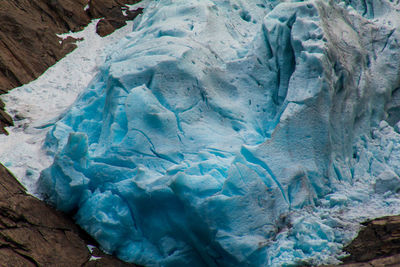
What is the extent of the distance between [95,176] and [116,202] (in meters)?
0.34

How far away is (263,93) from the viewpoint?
15.6ft

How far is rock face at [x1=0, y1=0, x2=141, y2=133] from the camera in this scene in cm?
599

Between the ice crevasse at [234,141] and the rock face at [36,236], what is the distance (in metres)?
0.15

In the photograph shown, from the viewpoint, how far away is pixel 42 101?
229 inches

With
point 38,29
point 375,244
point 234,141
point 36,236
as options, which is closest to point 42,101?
point 38,29

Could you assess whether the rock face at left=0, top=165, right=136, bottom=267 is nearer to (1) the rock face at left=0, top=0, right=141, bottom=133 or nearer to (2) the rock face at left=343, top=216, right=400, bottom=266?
(1) the rock face at left=0, top=0, right=141, bottom=133

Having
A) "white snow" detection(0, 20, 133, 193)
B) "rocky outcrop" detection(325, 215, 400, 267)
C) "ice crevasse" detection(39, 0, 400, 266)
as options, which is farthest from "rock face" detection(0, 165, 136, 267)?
"rocky outcrop" detection(325, 215, 400, 267)

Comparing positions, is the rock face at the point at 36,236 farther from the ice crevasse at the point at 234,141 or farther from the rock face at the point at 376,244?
the rock face at the point at 376,244

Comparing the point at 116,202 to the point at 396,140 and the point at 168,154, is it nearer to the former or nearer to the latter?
the point at 168,154

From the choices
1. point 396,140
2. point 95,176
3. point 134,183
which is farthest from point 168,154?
point 396,140

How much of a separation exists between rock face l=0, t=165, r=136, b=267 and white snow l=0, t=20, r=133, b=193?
0.28 m

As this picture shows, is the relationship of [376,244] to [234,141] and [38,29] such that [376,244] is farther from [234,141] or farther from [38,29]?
[38,29]

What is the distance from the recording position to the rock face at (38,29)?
236 inches

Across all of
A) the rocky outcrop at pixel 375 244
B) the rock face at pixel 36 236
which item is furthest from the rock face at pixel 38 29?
the rocky outcrop at pixel 375 244
